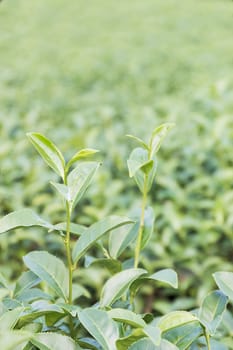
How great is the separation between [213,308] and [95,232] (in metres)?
0.22

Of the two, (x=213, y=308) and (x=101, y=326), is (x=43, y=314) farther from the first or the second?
(x=213, y=308)

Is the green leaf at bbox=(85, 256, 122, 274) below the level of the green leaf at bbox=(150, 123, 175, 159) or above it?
below

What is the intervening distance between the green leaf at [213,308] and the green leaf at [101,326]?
0.61 feet

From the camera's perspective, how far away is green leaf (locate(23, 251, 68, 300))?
1017 millimetres

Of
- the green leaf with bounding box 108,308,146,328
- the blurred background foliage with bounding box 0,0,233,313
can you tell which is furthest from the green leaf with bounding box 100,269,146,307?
the blurred background foliage with bounding box 0,0,233,313

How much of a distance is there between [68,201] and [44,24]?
21.3 ft

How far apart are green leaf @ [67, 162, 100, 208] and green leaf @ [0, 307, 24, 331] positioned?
176 millimetres

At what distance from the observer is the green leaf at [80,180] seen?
932 millimetres

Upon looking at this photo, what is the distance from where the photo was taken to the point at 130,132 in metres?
3.15

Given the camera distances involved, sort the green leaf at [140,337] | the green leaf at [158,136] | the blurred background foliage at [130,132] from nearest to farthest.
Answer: the green leaf at [140,337] → the green leaf at [158,136] → the blurred background foliage at [130,132]

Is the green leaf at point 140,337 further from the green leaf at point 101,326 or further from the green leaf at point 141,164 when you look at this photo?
the green leaf at point 141,164

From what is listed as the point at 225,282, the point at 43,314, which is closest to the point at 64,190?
the point at 43,314

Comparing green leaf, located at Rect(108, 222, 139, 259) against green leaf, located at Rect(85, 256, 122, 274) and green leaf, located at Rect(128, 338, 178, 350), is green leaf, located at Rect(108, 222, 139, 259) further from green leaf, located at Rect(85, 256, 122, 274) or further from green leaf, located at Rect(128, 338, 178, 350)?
green leaf, located at Rect(128, 338, 178, 350)

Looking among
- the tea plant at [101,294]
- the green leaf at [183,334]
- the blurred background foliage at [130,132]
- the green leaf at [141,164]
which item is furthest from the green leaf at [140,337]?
the blurred background foliage at [130,132]
